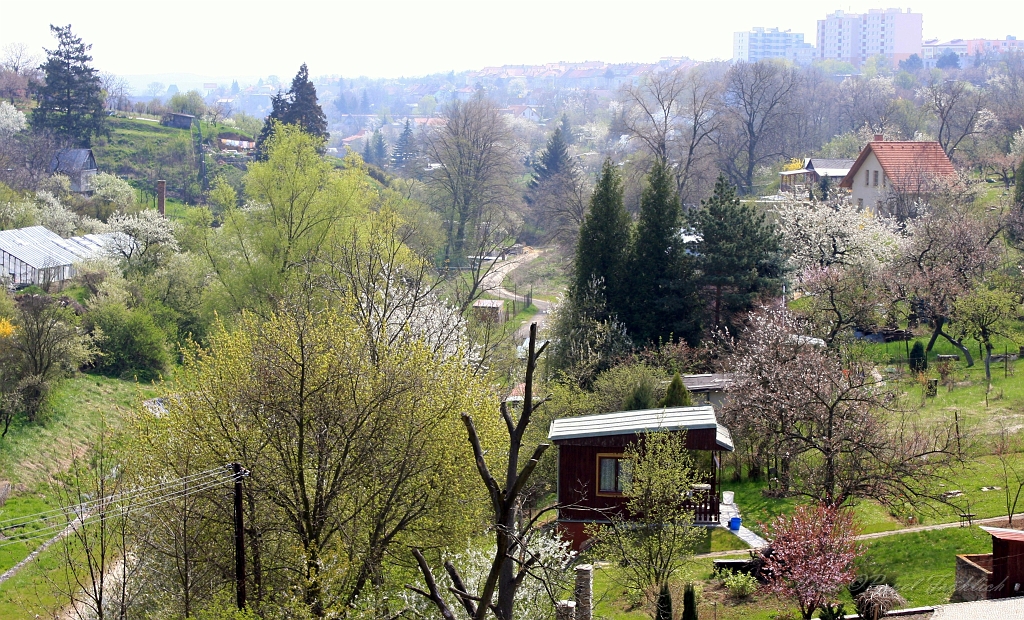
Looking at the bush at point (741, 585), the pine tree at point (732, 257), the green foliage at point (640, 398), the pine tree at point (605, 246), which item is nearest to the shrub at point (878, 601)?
the bush at point (741, 585)

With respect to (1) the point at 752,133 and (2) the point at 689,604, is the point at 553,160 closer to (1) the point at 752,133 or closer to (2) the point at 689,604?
(1) the point at 752,133

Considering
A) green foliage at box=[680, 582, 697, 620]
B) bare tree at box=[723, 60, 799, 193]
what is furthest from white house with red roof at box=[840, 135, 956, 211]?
green foliage at box=[680, 582, 697, 620]

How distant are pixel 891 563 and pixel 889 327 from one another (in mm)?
17690

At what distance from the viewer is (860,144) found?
74.8 metres

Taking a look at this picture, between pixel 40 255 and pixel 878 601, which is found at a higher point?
pixel 40 255

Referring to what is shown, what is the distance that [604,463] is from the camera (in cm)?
1961

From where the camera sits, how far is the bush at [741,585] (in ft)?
51.8

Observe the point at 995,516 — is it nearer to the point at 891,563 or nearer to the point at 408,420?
the point at 891,563

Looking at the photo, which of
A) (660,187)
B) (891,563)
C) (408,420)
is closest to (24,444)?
(408,420)

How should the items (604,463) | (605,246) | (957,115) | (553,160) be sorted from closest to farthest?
(604,463)
(605,246)
(553,160)
(957,115)

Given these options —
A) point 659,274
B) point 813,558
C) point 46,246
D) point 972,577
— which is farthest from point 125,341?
point 972,577

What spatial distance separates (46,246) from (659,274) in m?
28.3

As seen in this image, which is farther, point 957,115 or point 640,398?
point 957,115

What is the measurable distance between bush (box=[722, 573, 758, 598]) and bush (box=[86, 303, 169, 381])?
25.2 m
